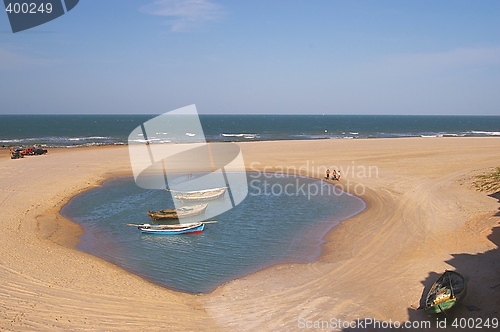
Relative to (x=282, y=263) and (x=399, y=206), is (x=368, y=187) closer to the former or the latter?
(x=399, y=206)

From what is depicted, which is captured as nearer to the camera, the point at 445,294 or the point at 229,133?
the point at 445,294

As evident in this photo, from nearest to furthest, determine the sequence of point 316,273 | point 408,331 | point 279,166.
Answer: point 408,331 → point 316,273 → point 279,166

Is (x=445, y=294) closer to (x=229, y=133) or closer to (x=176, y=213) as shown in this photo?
(x=176, y=213)

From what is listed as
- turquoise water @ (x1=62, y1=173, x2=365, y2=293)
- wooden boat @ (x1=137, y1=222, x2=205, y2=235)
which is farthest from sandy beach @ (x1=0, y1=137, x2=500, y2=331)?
wooden boat @ (x1=137, y1=222, x2=205, y2=235)

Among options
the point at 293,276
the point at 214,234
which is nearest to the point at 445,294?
the point at 293,276

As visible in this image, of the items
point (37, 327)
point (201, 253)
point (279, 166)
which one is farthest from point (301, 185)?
point (37, 327)

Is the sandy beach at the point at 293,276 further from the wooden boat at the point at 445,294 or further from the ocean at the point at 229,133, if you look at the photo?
the ocean at the point at 229,133
